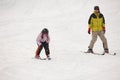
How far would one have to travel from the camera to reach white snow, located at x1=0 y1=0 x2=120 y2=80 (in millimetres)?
9828

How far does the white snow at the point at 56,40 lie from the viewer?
9828mm

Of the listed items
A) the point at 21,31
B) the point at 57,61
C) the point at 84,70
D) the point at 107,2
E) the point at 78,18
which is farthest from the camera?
the point at 107,2

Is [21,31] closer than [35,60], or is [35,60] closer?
[35,60]

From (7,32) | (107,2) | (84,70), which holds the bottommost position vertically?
(84,70)

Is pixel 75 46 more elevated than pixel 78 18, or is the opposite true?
pixel 78 18

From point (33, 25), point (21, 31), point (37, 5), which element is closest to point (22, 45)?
point (21, 31)

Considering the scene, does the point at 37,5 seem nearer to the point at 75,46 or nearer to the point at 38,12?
the point at 38,12

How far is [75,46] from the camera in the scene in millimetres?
15508

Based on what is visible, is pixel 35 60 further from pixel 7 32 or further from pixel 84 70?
pixel 7 32

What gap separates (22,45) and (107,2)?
1093cm

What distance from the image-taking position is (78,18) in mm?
21703

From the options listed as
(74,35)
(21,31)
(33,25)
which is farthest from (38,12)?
(74,35)

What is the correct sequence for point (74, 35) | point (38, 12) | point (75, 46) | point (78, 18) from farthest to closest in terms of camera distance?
point (38, 12) → point (78, 18) → point (74, 35) → point (75, 46)

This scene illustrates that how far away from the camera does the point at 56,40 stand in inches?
685
